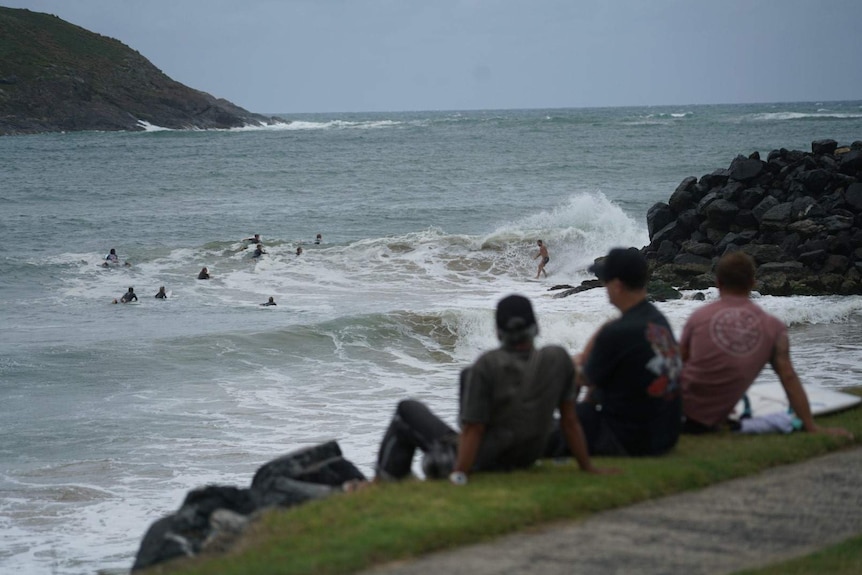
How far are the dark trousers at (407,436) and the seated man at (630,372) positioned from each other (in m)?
0.85

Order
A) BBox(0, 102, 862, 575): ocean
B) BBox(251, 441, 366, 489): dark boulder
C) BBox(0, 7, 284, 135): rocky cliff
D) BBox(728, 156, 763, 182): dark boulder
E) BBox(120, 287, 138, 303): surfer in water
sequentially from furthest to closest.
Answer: BBox(0, 7, 284, 135): rocky cliff < BBox(728, 156, 763, 182): dark boulder < BBox(120, 287, 138, 303): surfer in water < BBox(0, 102, 862, 575): ocean < BBox(251, 441, 366, 489): dark boulder

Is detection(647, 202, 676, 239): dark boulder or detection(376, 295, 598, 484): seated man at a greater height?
detection(647, 202, 676, 239): dark boulder

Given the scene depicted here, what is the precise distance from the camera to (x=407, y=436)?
6453 mm

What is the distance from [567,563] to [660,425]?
6.08 feet

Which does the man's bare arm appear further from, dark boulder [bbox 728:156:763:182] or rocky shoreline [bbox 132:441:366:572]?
dark boulder [bbox 728:156:763:182]

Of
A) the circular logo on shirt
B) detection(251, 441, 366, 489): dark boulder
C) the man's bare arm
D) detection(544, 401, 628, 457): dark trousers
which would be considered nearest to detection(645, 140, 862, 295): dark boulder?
the man's bare arm

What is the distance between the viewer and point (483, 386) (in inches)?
229

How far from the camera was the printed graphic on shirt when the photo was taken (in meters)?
6.42

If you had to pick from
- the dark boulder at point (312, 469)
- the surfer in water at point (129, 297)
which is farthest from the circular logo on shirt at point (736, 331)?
the surfer in water at point (129, 297)

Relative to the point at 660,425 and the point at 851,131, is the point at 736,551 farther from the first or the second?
the point at 851,131

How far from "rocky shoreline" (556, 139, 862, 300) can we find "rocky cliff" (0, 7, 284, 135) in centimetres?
9322

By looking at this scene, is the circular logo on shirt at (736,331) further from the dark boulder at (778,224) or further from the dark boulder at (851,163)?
the dark boulder at (851,163)

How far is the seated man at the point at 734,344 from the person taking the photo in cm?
690

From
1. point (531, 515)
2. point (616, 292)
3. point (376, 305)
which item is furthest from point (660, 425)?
point (376, 305)
